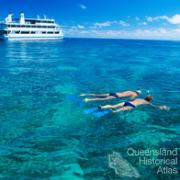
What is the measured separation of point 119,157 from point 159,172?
77.3 inches

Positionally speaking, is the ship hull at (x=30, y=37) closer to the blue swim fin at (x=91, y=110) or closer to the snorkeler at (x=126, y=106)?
the snorkeler at (x=126, y=106)

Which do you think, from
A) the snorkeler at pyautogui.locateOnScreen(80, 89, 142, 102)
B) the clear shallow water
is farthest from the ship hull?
the snorkeler at pyautogui.locateOnScreen(80, 89, 142, 102)

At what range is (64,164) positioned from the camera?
11.7 m

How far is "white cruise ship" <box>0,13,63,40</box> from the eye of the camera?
105000mm

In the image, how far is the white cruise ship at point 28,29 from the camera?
105 metres

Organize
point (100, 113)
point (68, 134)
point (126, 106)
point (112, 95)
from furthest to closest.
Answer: point (112, 95)
point (126, 106)
point (100, 113)
point (68, 134)

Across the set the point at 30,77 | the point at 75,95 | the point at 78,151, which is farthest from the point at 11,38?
the point at 78,151

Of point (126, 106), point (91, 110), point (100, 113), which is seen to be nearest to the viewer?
point (100, 113)

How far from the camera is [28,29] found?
113m

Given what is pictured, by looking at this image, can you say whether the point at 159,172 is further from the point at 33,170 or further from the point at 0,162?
the point at 0,162

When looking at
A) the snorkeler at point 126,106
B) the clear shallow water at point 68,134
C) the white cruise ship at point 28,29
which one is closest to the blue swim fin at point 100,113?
the clear shallow water at point 68,134

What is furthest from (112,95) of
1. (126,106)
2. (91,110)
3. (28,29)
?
(28,29)

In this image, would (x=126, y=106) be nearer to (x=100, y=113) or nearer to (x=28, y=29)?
(x=100, y=113)

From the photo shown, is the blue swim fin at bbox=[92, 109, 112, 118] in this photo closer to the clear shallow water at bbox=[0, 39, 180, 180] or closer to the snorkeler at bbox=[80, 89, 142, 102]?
the clear shallow water at bbox=[0, 39, 180, 180]
